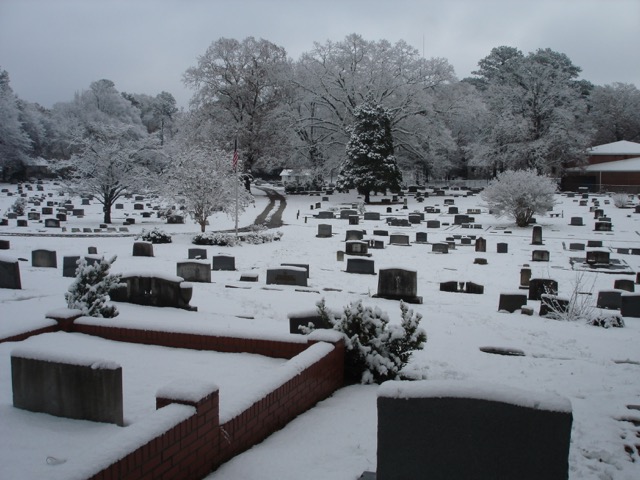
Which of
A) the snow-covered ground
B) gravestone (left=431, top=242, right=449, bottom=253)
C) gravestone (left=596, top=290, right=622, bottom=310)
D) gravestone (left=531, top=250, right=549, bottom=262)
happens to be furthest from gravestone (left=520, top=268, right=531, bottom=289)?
gravestone (left=431, top=242, right=449, bottom=253)

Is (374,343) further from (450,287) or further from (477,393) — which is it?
(450,287)

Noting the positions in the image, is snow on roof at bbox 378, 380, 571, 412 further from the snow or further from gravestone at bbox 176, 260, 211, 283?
gravestone at bbox 176, 260, 211, 283

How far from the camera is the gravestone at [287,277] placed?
618 inches

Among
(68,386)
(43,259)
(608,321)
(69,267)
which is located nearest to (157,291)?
(69,267)

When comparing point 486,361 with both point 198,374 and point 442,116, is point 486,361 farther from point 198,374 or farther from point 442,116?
point 442,116

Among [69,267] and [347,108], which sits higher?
[347,108]

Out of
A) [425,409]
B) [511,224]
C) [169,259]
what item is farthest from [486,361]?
[511,224]

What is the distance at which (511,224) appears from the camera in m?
34.6

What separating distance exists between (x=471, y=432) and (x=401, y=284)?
10.3 meters

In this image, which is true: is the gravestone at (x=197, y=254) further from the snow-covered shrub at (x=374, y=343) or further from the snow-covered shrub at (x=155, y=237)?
the snow-covered shrub at (x=374, y=343)

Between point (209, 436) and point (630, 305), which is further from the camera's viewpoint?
point (630, 305)

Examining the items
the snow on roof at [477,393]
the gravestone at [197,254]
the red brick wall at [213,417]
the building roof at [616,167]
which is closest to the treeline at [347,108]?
the building roof at [616,167]

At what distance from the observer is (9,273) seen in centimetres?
1320

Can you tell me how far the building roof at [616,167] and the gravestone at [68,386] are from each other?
6337 centimetres
